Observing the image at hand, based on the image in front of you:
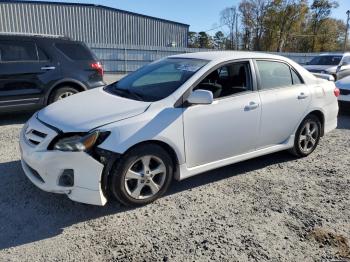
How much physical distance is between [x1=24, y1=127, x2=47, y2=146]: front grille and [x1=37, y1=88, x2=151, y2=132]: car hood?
0.48ft

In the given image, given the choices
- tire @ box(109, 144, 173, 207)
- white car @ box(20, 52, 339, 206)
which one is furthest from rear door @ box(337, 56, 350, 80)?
tire @ box(109, 144, 173, 207)

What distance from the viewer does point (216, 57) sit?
4.41 metres

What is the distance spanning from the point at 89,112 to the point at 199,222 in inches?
62.8

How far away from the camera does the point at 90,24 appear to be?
2773cm

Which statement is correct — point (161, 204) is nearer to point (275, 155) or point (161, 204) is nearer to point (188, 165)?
point (188, 165)

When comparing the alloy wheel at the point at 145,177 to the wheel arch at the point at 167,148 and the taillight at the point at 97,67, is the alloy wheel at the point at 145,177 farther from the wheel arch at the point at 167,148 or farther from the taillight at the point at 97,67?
the taillight at the point at 97,67

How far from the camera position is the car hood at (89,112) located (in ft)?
11.3

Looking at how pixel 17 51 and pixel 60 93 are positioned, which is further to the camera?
pixel 60 93

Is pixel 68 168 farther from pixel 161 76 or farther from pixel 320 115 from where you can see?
pixel 320 115

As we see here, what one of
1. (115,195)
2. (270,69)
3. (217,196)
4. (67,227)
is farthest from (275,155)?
(67,227)

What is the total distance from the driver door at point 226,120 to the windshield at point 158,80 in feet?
0.90

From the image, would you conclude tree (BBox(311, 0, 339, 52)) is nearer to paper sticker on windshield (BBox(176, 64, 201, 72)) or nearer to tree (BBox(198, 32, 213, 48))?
tree (BBox(198, 32, 213, 48))

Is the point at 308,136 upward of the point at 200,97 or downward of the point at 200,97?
downward

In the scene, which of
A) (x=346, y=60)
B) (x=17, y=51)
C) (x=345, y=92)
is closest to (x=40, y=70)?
(x=17, y=51)
